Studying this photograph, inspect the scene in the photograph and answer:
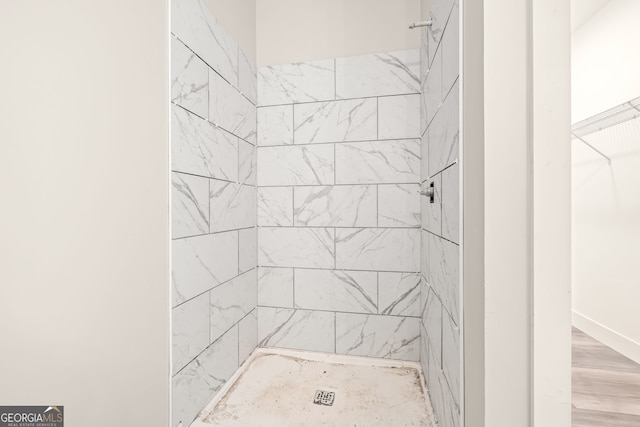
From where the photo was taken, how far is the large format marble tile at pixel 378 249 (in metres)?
1.66

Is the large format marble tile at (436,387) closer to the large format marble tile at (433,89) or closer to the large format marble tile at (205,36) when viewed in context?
the large format marble tile at (433,89)

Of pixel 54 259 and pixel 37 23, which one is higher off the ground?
pixel 37 23

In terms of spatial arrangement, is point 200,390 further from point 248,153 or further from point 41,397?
point 248,153

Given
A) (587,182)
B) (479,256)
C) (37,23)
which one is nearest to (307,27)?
(37,23)

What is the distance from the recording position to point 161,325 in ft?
3.41

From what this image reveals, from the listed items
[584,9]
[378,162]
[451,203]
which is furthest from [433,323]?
[584,9]

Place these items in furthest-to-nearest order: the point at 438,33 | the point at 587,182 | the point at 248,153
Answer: the point at 587,182 → the point at 248,153 → the point at 438,33

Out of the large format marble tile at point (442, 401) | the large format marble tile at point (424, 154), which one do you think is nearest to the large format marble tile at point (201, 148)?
the large format marble tile at point (424, 154)

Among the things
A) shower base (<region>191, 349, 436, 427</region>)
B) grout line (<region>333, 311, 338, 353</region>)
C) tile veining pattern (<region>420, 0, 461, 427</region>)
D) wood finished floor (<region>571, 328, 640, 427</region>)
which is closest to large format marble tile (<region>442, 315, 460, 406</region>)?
tile veining pattern (<region>420, 0, 461, 427</region>)

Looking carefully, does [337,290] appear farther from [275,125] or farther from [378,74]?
[378,74]

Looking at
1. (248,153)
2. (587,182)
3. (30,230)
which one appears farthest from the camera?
(587,182)

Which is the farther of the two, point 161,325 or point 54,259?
point 161,325

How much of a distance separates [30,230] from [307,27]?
1.71 m

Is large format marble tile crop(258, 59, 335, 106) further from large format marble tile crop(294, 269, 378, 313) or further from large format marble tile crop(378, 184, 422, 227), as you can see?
large format marble tile crop(294, 269, 378, 313)
